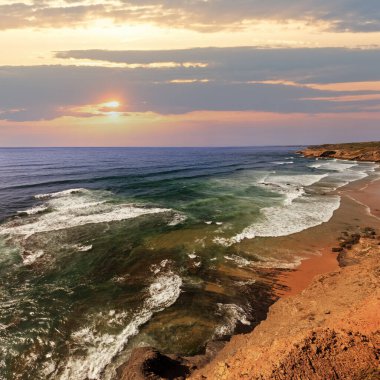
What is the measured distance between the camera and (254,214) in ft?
96.1

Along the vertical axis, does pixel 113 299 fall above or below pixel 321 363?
below

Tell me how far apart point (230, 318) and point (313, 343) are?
4759mm

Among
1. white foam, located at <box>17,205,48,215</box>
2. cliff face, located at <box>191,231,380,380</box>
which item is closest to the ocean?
white foam, located at <box>17,205,48,215</box>

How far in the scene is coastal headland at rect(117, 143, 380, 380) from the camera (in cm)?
788

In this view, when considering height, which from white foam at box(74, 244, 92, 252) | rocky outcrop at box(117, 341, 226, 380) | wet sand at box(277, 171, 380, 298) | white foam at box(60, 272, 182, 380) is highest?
rocky outcrop at box(117, 341, 226, 380)

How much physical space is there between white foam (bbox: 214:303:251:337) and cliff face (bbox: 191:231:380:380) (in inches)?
25.7

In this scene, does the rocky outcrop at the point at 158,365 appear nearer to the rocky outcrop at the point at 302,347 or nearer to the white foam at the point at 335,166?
the rocky outcrop at the point at 302,347

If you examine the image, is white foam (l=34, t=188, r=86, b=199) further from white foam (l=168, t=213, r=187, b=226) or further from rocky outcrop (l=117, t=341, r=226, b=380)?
rocky outcrop (l=117, t=341, r=226, b=380)

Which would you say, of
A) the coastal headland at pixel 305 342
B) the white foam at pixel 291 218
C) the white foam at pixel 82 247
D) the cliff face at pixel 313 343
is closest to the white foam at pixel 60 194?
the white foam at pixel 82 247

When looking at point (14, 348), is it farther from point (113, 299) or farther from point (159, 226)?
point (159, 226)

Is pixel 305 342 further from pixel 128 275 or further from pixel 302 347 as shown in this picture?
pixel 128 275

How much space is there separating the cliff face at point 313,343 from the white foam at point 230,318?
2.14ft

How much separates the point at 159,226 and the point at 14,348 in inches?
598

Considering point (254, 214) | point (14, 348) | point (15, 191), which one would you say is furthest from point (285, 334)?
point (15, 191)
